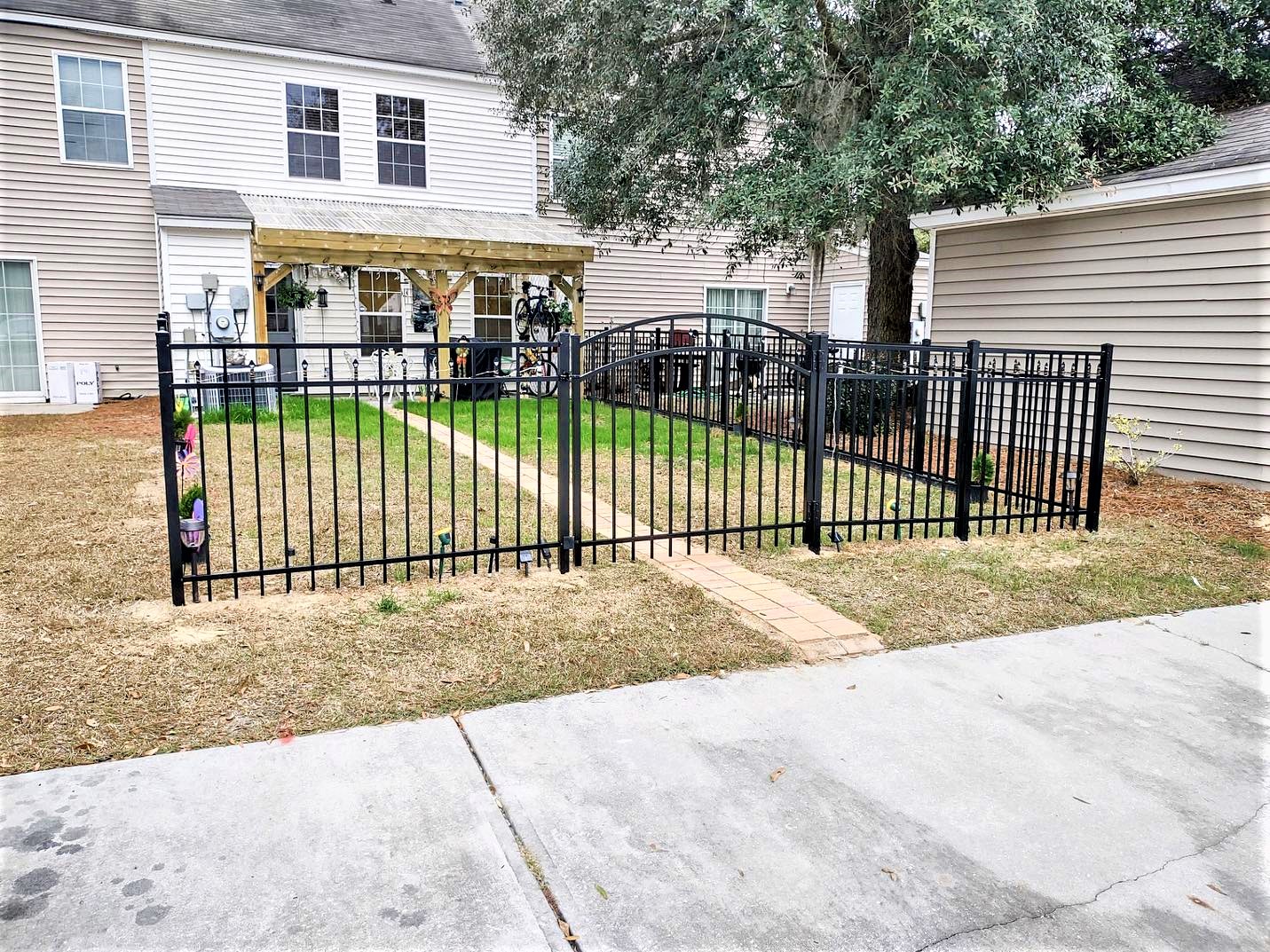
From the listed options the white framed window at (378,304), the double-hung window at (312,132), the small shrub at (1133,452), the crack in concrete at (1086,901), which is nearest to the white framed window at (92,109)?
the double-hung window at (312,132)

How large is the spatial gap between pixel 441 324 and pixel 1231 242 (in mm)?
10013

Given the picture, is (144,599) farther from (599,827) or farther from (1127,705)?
(1127,705)

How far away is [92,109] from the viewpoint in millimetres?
13234

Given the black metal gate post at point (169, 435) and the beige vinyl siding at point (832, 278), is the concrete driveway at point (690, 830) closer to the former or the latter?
the black metal gate post at point (169, 435)

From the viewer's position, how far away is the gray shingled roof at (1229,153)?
7.55m

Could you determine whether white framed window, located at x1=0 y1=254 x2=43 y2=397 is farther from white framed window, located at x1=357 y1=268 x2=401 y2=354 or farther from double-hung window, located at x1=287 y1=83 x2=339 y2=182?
white framed window, located at x1=357 y1=268 x2=401 y2=354

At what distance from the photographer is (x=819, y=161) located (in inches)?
382

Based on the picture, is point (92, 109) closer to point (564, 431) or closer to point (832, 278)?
point (564, 431)

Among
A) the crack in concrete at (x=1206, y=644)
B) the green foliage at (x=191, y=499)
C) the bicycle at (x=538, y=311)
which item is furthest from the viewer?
the bicycle at (x=538, y=311)

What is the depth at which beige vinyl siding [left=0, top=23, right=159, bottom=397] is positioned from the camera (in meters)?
12.8

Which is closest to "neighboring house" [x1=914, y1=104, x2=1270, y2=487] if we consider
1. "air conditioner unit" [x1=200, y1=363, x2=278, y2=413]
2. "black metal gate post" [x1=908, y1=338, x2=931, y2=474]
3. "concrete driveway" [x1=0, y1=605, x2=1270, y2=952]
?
"black metal gate post" [x1=908, y1=338, x2=931, y2=474]

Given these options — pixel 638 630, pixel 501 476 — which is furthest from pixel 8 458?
pixel 638 630

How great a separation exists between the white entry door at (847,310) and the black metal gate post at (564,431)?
14723 millimetres

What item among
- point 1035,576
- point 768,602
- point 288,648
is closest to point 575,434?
point 768,602
